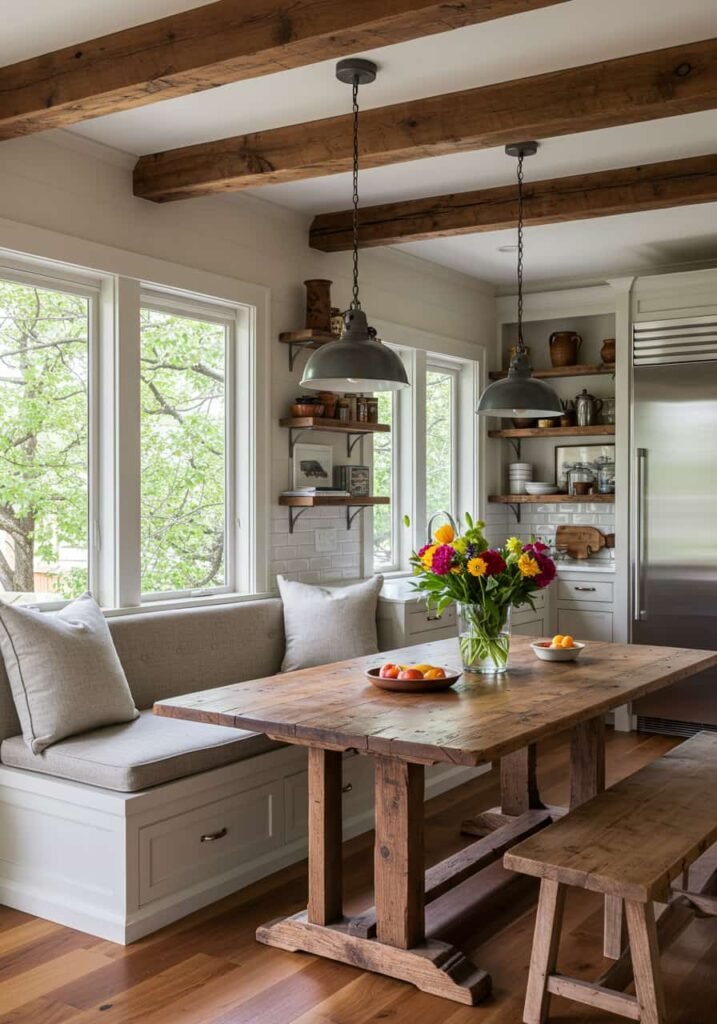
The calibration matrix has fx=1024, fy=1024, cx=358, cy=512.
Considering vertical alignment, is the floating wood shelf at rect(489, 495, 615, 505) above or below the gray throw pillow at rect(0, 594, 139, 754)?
above

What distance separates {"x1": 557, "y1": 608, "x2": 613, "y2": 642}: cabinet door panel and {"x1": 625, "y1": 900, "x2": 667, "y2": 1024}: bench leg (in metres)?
3.76

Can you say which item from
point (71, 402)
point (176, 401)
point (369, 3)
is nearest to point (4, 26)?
point (369, 3)

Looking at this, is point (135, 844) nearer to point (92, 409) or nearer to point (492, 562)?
point (492, 562)

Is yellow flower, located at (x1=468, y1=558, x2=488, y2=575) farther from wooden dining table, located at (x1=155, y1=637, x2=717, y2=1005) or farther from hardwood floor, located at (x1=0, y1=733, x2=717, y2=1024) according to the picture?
hardwood floor, located at (x1=0, y1=733, x2=717, y2=1024)

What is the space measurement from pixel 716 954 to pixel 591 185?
3.10m

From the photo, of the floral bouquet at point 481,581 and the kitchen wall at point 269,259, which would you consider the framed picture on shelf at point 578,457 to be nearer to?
the kitchen wall at point 269,259

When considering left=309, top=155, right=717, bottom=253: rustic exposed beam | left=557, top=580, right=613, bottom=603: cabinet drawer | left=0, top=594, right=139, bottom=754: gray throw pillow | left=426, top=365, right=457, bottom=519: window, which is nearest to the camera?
left=0, top=594, right=139, bottom=754: gray throw pillow

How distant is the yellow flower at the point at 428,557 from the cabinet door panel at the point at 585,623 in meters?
3.00

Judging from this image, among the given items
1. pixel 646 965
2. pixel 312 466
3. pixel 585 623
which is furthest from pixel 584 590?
pixel 646 965

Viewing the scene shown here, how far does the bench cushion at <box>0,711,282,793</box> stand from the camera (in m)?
3.16

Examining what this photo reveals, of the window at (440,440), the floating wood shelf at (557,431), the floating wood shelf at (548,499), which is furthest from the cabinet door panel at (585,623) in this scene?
the floating wood shelf at (557,431)

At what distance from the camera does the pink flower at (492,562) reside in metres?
3.36

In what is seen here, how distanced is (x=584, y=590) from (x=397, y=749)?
3.92 meters

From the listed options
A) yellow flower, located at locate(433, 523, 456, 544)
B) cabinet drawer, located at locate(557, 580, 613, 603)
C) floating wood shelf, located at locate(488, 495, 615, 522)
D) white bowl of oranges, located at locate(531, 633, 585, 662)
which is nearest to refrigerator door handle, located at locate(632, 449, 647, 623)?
cabinet drawer, located at locate(557, 580, 613, 603)
